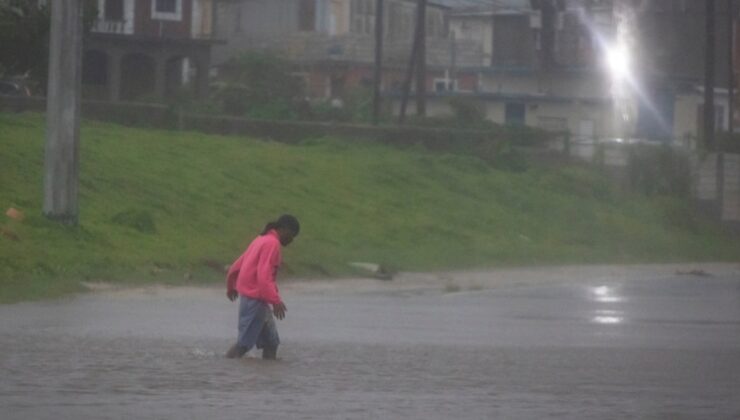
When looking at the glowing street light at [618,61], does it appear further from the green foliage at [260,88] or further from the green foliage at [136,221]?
the green foliage at [136,221]

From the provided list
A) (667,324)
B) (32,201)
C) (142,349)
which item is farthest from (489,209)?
(142,349)

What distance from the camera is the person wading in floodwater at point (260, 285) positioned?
47.8 ft

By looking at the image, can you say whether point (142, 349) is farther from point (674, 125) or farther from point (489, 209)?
point (674, 125)

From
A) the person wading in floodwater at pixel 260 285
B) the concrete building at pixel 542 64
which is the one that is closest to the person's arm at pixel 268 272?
the person wading in floodwater at pixel 260 285

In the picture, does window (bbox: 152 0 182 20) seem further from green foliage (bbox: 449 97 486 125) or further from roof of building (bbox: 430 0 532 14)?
roof of building (bbox: 430 0 532 14)

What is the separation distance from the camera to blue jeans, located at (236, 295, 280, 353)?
14656 millimetres

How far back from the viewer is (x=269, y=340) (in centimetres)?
1497

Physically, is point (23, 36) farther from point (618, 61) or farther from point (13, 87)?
point (618, 61)

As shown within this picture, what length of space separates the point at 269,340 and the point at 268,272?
0.77m

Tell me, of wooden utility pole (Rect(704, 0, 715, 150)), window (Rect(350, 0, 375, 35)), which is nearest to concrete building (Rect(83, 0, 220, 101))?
window (Rect(350, 0, 375, 35))

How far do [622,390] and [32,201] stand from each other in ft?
51.3

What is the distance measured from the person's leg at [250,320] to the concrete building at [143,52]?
4319cm

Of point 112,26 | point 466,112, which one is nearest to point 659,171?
point 466,112

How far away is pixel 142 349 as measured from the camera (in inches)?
611
